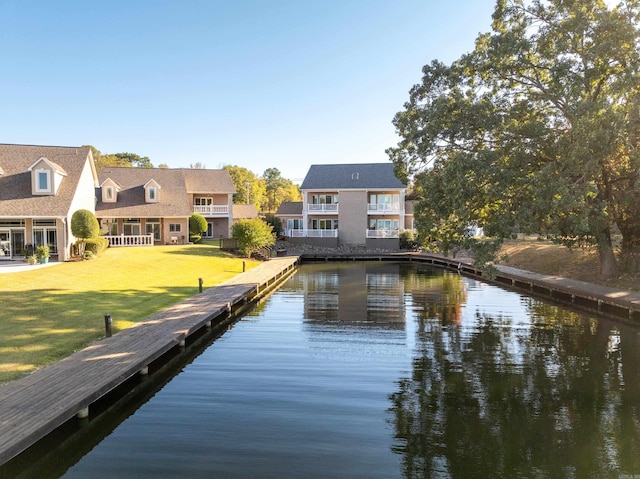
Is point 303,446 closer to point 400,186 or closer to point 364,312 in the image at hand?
point 364,312

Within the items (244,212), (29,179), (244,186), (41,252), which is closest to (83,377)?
(41,252)

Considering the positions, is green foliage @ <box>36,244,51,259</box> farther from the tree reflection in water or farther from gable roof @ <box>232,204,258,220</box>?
gable roof @ <box>232,204,258,220</box>

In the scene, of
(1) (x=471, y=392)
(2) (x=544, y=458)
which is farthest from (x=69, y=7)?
(2) (x=544, y=458)

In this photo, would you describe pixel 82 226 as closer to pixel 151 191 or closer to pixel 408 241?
pixel 151 191

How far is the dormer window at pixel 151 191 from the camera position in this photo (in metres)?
38.9

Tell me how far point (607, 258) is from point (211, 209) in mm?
35092

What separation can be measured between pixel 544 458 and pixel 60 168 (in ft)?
107

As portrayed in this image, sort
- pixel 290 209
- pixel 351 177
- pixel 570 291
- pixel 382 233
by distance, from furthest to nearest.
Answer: pixel 290 209 < pixel 351 177 < pixel 382 233 < pixel 570 291

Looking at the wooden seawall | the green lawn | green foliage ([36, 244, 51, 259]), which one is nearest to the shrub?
the green lawn

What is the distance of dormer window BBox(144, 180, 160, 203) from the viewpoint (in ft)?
128

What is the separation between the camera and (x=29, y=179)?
29.0m

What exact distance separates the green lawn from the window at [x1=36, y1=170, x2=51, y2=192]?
5776 millimetres

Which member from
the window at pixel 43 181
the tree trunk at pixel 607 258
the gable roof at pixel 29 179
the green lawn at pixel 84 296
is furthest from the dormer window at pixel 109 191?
the tree trunk at pixel 607 258

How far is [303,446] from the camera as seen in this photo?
6758mm
